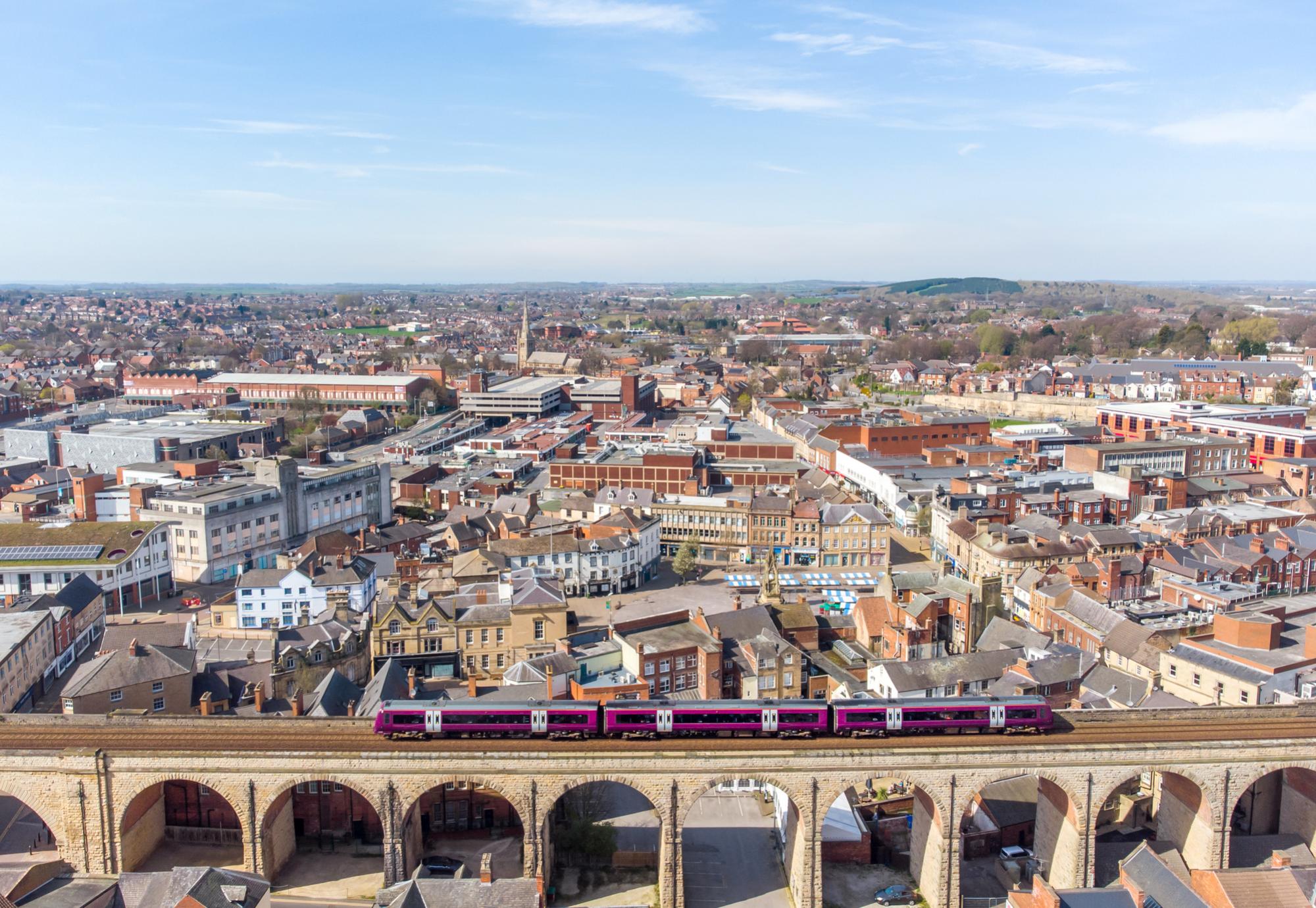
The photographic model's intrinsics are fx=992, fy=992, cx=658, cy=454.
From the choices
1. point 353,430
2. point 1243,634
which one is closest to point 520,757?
point 1243,634

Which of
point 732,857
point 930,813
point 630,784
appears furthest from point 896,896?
point 630,784

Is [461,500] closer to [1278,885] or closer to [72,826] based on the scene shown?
[72,826]

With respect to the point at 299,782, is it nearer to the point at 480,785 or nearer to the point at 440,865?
the point at 440,865

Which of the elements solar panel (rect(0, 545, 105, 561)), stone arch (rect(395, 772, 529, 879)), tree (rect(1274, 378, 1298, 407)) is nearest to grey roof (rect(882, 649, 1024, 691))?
stone arch (rect(395, 772, 529, 879))

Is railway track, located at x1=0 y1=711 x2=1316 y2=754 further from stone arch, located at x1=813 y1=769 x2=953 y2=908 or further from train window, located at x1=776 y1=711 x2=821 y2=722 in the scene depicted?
stone arch, located at x1=813 y1=769 x2=953 y2=908

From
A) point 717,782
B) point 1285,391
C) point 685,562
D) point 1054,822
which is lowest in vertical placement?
point 1054,822

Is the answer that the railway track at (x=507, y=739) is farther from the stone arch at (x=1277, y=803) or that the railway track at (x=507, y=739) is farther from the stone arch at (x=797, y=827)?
the stone arch at (x=1277, y=803)
